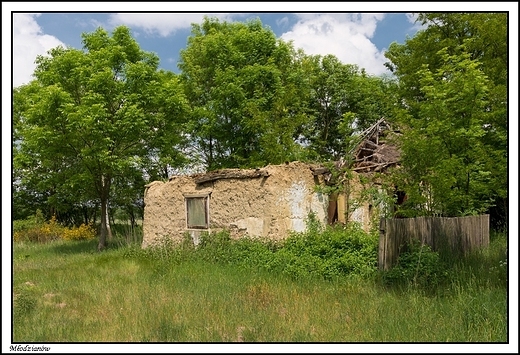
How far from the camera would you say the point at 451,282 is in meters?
7.47

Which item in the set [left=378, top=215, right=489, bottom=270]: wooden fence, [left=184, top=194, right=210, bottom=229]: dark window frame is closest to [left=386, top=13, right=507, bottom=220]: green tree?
[left=378, top=215, right=489, bottom=270]: wooden fence

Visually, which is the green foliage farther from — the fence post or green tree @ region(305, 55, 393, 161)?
green tree @ region(305, 55, 393, 161)

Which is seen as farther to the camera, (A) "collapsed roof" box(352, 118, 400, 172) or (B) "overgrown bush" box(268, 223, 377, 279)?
(A) "collapsed roof" box(352, 118, 400, 172)

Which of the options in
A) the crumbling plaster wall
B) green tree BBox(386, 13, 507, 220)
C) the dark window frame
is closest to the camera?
green tree BBox(386, 13, 507, 220)

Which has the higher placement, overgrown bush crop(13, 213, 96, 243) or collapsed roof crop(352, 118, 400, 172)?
collapsed roof crop(352, 118, 400, 172)

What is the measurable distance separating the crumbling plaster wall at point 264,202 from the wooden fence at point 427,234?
3.53 meters

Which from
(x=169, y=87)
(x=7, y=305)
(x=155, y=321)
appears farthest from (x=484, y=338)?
(x=169, y=87)

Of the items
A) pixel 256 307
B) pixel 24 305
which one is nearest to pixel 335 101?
pixel 256 307

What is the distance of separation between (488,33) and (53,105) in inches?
598

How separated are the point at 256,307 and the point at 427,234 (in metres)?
4.02

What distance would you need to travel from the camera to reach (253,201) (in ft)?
38.5

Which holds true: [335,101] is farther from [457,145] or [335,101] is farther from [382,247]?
[382,247]

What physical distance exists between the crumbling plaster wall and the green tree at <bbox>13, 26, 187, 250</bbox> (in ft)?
15.3

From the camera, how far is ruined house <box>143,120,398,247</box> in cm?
1159
